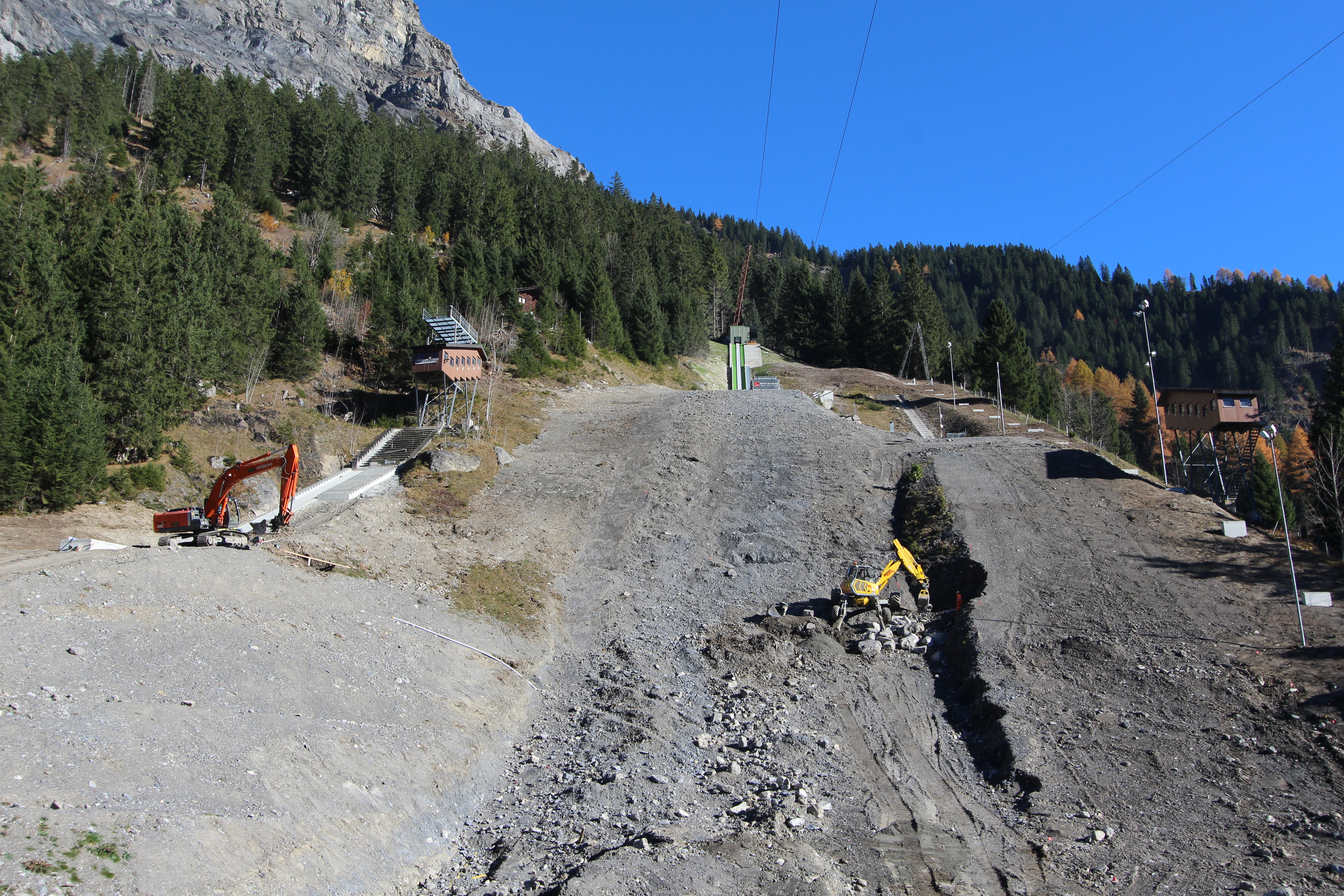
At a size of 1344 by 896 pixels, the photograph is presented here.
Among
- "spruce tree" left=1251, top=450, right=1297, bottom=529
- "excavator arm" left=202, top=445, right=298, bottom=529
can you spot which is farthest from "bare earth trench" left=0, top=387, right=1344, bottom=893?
"spruce tree" left=1251, top=450, right=1297, bottom=529

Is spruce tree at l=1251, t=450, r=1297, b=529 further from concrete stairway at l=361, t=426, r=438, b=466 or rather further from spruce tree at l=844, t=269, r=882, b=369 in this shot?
concrete stairway at l=361, t=426, r=438, b=466

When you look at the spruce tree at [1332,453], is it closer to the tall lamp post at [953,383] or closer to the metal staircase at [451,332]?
the tall lamp post at [953,383]

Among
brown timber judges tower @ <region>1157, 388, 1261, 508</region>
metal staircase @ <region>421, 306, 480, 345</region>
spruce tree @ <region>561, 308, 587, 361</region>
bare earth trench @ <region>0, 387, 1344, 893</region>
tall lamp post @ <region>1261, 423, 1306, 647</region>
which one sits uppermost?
spruce tree @ <region>561, 308, 587, 361</region>

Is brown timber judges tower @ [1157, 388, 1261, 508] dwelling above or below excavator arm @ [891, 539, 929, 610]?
above

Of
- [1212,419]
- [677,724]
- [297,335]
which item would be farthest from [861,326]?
Answer: [677,724]

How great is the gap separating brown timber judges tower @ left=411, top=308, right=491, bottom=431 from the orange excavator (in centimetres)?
1400

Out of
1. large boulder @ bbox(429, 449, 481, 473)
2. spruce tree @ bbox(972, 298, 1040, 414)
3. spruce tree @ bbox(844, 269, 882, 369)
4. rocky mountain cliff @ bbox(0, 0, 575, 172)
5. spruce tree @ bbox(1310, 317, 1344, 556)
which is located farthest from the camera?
rocky mountain cliff @ bbox(0, 0, 575, 172)

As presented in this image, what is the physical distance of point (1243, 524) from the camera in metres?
22.1

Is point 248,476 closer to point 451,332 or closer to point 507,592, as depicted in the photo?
point 507,592

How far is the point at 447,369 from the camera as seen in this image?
36812 millimetres

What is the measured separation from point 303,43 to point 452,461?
158080mm

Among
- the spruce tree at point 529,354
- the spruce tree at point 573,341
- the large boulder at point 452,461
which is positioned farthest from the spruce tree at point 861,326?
the large boulder at point 452,461

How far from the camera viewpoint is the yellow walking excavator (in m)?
20.3

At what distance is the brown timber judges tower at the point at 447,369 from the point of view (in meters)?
37.0
